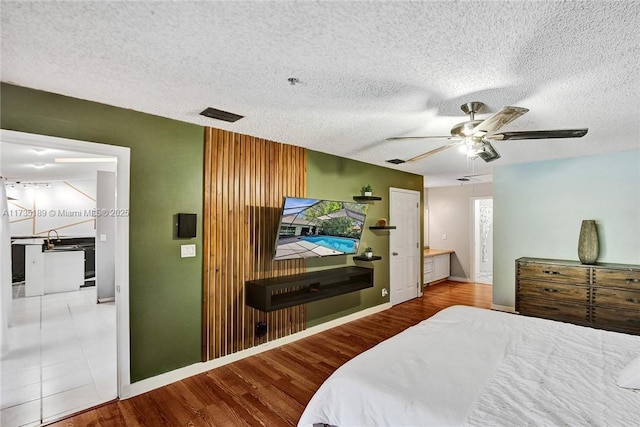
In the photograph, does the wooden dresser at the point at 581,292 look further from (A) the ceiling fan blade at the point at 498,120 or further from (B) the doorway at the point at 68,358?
(B) the doorway at the point at 68,358

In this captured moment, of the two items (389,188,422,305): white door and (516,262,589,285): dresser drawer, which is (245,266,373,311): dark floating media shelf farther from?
(516,262,589,285): dresser drawer

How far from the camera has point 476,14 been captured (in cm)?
146

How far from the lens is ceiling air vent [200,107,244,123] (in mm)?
2721

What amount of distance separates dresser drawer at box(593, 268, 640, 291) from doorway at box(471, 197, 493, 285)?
3423 mm

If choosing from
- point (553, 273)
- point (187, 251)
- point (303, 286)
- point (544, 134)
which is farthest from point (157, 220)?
point (553, 273)

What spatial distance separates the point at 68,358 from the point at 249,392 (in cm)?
210

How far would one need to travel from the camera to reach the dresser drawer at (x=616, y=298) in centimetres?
374

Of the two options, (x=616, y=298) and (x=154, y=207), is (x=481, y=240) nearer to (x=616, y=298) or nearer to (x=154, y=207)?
(x=616, y=298)

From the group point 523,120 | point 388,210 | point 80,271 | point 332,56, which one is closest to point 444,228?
point 388,210

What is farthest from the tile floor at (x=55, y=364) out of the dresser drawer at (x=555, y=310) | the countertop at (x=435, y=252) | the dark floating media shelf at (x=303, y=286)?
the countertop at (x=435, y=252)

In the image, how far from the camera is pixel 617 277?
386 cm

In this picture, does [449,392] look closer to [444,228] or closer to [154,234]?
[154,234]

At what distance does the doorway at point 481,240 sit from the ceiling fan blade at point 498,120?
18.4 feet

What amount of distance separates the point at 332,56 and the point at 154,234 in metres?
2.13
